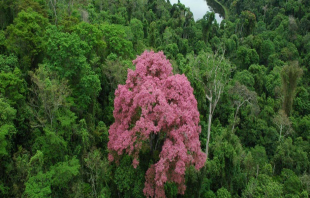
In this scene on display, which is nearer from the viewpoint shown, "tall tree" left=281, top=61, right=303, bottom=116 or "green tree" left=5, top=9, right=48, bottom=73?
"green tree" left=5, top=9, right=48, bottom=73

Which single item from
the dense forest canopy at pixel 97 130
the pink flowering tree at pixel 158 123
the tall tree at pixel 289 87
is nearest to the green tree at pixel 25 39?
the dense forest canopy at pixel 97 130

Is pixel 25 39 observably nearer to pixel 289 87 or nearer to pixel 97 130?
pixel 97 130

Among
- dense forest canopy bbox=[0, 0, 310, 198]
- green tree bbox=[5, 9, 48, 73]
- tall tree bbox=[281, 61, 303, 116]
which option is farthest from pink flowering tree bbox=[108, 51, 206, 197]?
tall tree bbox=[281, 61, 303, 116]

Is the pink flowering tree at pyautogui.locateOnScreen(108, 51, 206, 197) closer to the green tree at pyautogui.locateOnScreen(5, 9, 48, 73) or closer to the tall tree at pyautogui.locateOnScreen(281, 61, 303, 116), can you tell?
the green tree at pyautogui.locateOnScreen(5, 9, 48, 73)

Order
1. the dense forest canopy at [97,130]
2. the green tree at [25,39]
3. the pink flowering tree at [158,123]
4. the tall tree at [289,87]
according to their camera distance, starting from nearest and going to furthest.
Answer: the pink flowering tree at [158,123] → the dense forest canopy at [97,130] → the green tree at [25,39] → the tall tree at [289,87]

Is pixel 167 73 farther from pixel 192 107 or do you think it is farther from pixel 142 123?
pixel 142 123

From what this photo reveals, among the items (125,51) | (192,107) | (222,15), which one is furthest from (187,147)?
(222,15)

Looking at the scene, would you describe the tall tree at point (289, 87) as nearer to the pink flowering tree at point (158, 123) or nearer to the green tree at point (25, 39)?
the pink flowering tree at point (158, 123)

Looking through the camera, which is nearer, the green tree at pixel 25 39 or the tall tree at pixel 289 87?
the green tree at pixel 25 39

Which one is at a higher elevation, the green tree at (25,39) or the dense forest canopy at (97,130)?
the green tree at (25,39)
